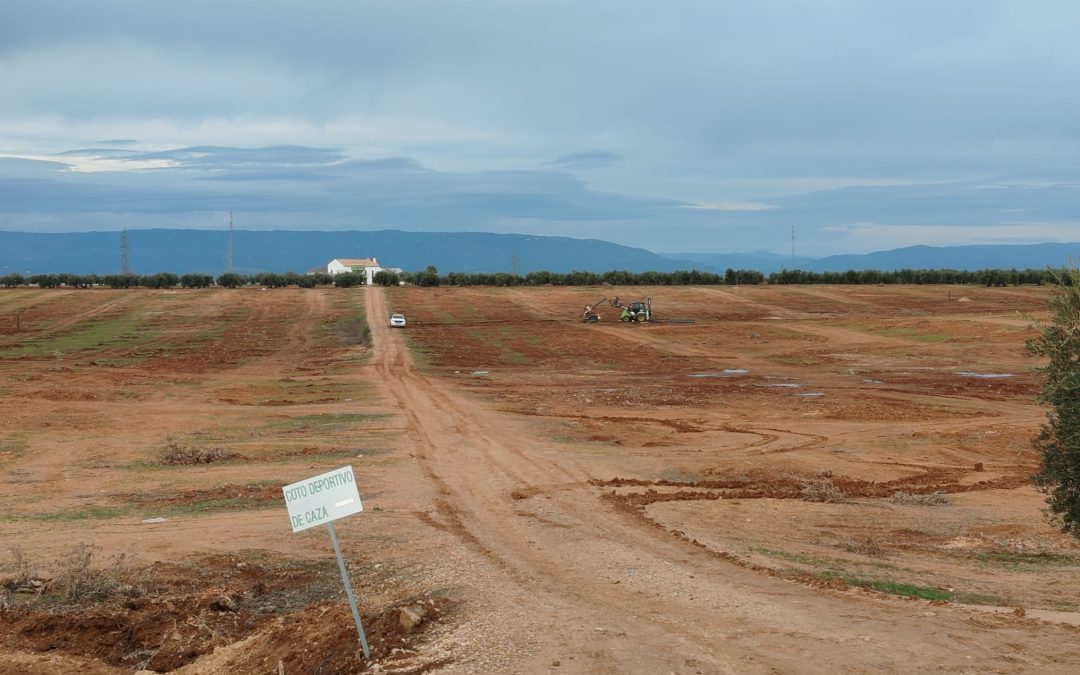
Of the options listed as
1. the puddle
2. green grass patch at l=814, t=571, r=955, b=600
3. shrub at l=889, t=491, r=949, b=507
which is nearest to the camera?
green grass patch at l=814, t=571, r=955, b=600

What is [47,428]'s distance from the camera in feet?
79.4

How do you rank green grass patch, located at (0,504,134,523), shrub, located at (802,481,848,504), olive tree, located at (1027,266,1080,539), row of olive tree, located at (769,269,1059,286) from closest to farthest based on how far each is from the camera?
olive tree, located at (1027,266,1080,539) → green grass patch, located at (0,504,134,523) → shrub, located at (802,481,848,504) → row of olive tree, located at (769,269,1059,286)

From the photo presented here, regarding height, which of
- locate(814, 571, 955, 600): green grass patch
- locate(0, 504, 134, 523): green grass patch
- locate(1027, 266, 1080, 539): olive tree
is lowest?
locate(0, 504, 134, 523): green grass patch

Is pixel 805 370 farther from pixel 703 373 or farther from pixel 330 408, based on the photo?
pixel 330 408

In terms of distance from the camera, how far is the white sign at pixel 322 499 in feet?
28.1

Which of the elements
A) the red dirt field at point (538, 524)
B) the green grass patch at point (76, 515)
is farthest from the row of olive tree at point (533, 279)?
the green grass patch at point (76, 515)

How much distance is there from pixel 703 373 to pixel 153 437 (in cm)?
2392

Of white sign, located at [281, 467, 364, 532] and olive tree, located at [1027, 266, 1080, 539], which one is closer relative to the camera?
white sign, located at [281, 467, 364, 532]

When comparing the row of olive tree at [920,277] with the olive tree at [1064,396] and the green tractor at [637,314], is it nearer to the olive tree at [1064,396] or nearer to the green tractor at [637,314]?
the green tractor at [637,314]

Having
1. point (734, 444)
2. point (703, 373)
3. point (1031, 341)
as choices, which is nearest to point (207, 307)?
point (703, 373)

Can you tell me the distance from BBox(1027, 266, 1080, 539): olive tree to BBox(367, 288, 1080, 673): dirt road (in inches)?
56.1

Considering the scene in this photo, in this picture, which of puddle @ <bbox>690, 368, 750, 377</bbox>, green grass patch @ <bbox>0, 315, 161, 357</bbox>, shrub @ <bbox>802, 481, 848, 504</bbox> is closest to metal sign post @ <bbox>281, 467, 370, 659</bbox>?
shrub @ <bbox>802, 481, 848, 504</bbox>

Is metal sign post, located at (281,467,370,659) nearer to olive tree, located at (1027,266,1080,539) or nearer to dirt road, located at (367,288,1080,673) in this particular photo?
dirt road, located at (367,288,1080,673)

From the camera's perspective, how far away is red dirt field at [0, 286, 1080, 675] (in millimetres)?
9359
